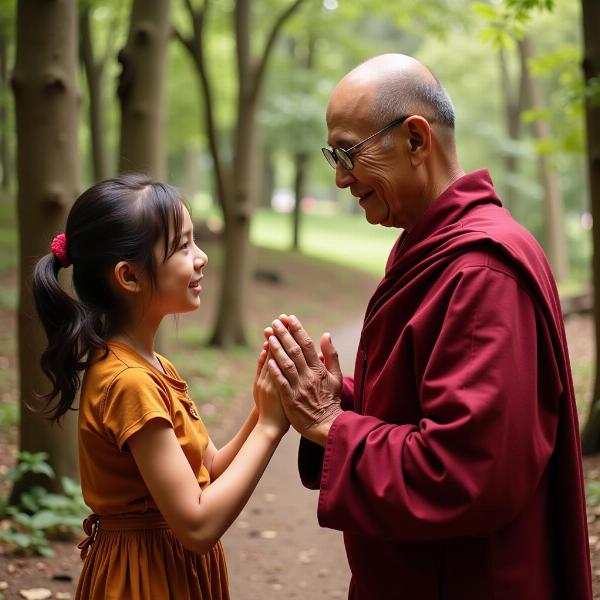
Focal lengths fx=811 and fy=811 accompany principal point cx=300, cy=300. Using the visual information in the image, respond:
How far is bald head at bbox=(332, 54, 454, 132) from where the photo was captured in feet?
8.22

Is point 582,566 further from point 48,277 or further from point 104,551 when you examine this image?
point 48,277

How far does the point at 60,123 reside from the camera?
5250 millimetres

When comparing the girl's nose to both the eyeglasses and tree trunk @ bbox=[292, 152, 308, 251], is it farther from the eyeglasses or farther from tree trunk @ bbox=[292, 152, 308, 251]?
tree trunk @ bbox=[292, 152, 308, 251]

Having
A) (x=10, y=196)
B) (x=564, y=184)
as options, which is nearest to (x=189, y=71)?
(x=10, y=196)

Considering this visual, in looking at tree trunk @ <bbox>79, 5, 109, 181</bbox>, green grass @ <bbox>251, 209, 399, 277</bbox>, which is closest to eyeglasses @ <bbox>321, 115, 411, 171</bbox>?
tree trunk @ <bbox>79, 5, 109, 181</bbox>

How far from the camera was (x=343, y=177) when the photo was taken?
8.74 feet

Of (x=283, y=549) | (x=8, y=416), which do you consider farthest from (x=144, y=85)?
(x=283, y=549)

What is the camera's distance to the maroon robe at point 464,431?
82.5 inches

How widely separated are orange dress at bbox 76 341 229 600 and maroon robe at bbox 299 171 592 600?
0.54 metres

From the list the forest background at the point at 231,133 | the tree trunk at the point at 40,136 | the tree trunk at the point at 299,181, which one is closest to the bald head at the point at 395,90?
the forest background at the point at 231,133

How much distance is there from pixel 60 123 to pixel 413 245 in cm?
341

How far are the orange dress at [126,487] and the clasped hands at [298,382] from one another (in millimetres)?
325

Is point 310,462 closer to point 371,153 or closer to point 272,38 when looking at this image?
point 371,153

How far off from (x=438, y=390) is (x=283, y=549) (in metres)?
4.13
